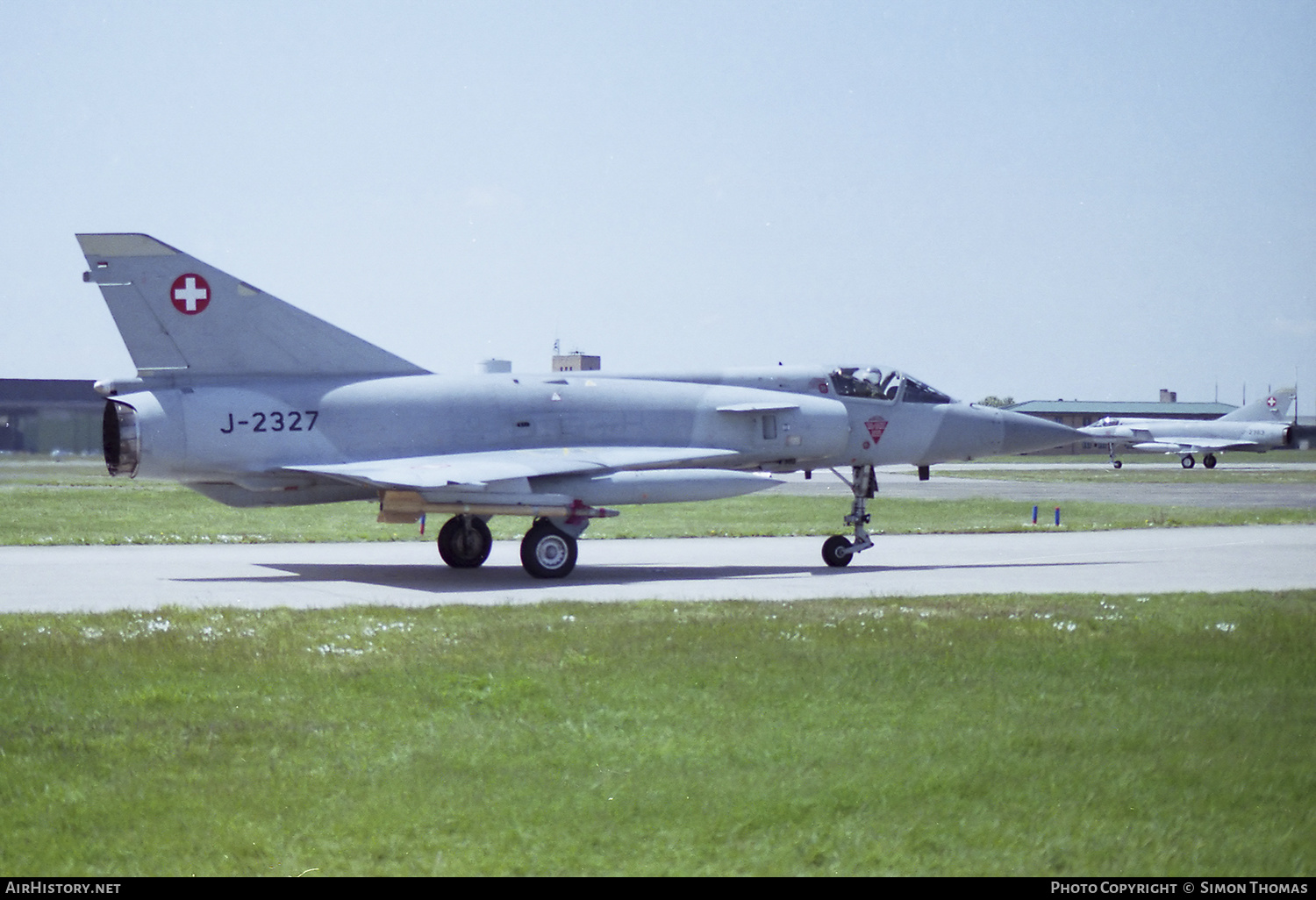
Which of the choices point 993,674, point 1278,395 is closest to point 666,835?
point 993,674

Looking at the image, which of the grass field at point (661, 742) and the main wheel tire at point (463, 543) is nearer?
the grass field at point (661, 742)

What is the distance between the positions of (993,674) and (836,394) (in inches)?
446

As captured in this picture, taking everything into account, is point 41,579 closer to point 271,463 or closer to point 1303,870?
point 271,463

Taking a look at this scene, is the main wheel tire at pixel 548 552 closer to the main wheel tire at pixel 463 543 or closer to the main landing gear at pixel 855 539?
the main wheel tire at pixel 463 543

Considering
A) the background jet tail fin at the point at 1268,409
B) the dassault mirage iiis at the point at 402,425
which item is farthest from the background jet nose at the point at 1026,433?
the background jet tail fin at the point at 1268,409

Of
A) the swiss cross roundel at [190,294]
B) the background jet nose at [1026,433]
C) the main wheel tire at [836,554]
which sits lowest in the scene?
the main wheel tire at [836,554]

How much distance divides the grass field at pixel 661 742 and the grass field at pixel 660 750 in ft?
0.08

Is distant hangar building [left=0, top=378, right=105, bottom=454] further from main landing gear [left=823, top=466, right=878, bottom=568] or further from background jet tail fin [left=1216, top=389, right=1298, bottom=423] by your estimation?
background jet tail fin [left=1216, top=389, right=1298, bottom=423]

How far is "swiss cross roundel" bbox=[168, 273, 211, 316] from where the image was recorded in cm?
1728

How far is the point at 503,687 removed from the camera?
889 cm

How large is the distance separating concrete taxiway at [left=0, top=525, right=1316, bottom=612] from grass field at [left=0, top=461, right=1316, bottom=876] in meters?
2.47

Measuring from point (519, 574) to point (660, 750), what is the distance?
38.4 ft

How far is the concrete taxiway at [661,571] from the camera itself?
15.4m

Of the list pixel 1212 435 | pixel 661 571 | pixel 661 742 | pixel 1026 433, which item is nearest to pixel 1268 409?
pixel 1212 435
